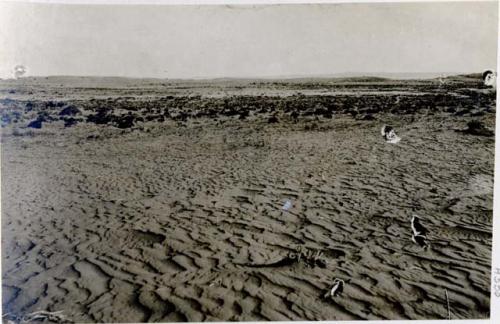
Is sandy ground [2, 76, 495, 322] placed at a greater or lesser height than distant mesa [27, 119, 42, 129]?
lesser

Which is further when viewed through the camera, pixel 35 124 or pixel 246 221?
pixel 35 124

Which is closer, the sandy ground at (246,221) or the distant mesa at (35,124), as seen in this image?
the sandy ground at (246,221)

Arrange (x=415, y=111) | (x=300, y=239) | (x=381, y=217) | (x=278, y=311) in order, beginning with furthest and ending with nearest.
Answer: (x=415, y=111)
(x=381, y=217)
(x=300, y=239)
(x=278, y=311)

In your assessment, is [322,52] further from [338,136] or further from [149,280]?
[149,280]

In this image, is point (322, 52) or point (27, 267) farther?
point (322, 52)

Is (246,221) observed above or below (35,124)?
below

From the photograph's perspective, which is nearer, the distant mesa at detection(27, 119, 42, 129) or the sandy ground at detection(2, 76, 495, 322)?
the sandy ground at detection(2, 76, 495, 322)

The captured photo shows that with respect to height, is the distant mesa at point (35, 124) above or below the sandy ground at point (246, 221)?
above

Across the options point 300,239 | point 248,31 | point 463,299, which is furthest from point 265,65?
point 463,299
